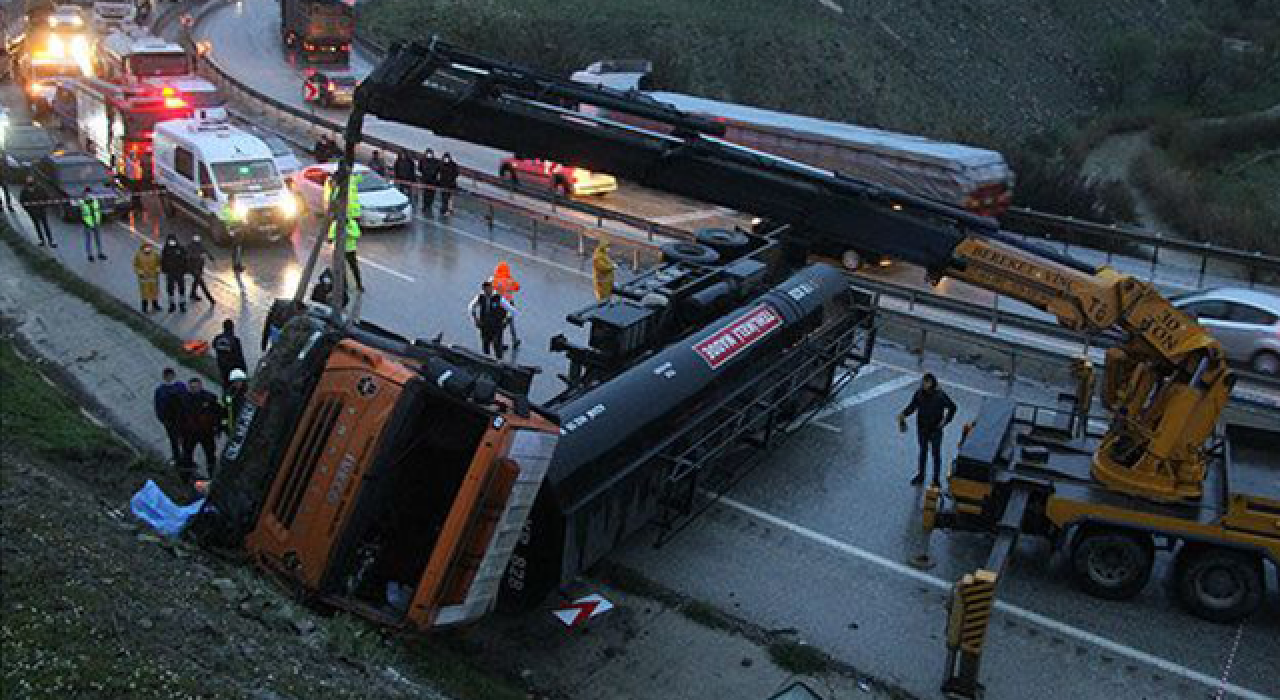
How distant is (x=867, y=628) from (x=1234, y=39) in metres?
80.4

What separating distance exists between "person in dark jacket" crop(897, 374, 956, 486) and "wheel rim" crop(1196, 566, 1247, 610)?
3.18m

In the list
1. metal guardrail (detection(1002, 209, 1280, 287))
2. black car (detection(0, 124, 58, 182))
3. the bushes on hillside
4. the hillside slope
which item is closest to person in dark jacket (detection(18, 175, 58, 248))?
black car (detection(0, 124, 58, 182))

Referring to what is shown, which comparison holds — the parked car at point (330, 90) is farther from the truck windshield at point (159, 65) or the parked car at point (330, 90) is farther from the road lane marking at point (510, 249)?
the road lane marking at point (510, 249)

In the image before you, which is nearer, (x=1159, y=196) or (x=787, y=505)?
(x=787, y=505)

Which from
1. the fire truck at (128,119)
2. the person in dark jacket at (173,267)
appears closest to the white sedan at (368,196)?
the fire truck at (128,119)

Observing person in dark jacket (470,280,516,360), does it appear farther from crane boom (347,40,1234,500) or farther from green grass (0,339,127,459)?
green grass (0,339,127,459)

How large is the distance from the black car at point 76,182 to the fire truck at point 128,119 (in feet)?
1.98

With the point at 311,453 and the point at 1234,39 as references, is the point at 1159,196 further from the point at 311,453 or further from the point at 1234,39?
the point at 1234,39

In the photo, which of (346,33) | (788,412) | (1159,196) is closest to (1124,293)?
(788,412)

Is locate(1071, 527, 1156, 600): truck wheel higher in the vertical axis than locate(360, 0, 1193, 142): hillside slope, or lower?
higher

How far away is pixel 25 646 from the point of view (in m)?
7.06

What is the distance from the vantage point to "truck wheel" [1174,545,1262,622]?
11.5 metres

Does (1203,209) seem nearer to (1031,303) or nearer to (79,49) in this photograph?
(1031,303)

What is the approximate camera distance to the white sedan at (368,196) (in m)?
25.1
